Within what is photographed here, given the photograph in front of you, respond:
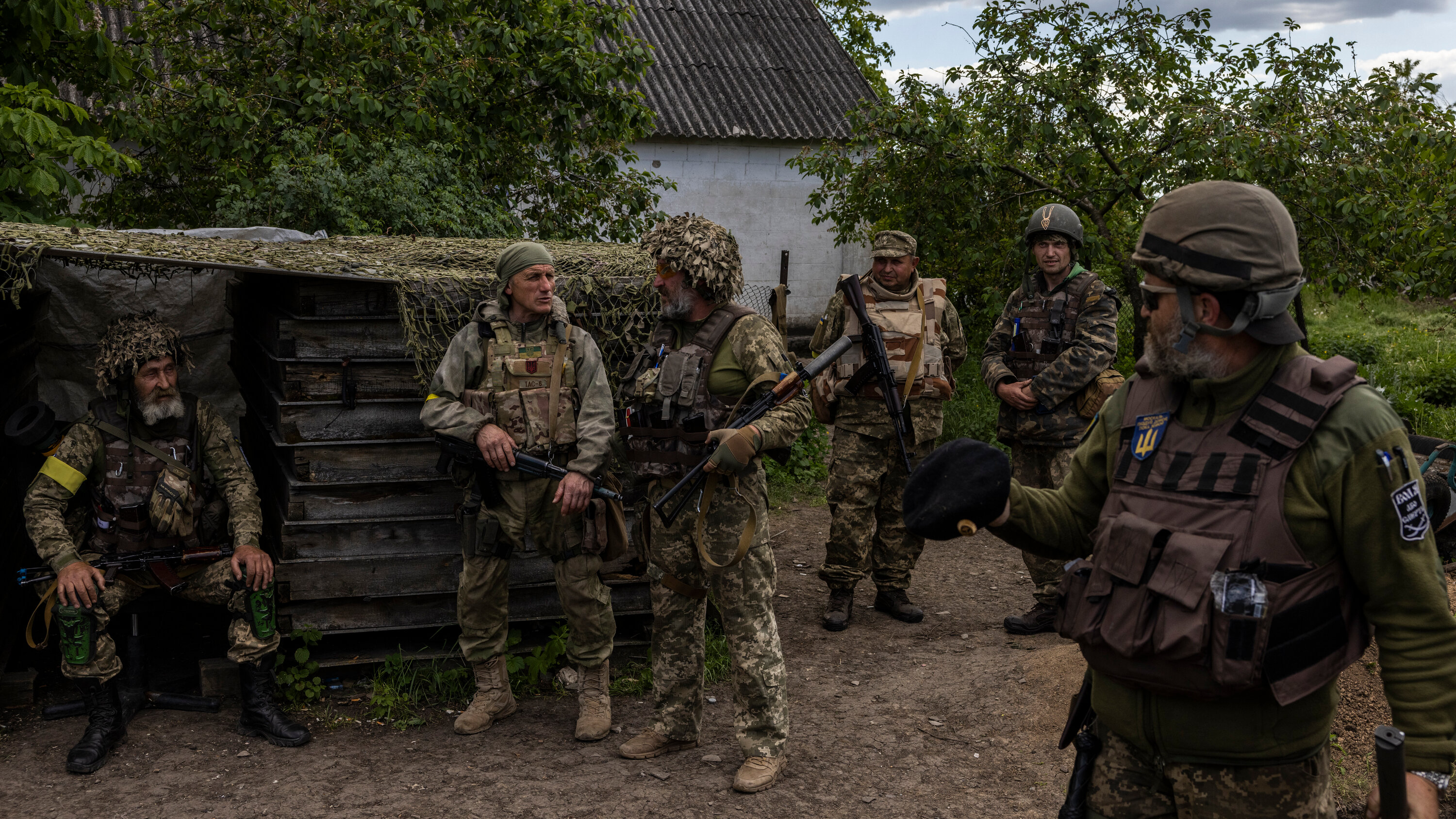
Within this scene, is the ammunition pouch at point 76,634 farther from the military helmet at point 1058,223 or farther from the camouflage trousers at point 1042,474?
the military helmet at point 1058,223

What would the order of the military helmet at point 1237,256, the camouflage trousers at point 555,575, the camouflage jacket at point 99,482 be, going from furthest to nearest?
1. the camouflage trousers at point 555,575
2. the camouflage jacket at point 99,482
3. the military helmet at point 1237,256

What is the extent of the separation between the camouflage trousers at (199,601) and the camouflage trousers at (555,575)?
0.93 metres

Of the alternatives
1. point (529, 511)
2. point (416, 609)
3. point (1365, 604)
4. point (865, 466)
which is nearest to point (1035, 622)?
point (865, 466)

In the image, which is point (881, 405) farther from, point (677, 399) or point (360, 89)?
point (360, 89)

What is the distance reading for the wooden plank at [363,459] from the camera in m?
5.06

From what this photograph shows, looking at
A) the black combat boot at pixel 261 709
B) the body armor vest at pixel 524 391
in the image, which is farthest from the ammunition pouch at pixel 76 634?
the body armor vest at pixel 524 391

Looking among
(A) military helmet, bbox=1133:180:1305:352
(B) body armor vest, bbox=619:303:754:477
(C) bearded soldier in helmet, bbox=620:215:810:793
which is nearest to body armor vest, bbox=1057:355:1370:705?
(A) military helmet, bbox=1133:180:1305:352

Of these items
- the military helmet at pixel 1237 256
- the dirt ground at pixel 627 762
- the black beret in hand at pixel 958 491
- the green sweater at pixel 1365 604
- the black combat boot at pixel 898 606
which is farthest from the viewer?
the black combat boot at pixel 898 606

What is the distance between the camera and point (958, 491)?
7.86 ft

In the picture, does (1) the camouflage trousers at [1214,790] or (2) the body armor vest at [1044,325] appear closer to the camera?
(1) the camouflage trousers at [1214,790]

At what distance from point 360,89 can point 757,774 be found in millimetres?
6205

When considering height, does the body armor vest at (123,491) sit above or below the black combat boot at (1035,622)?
above

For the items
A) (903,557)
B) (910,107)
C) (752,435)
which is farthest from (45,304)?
(910,107)

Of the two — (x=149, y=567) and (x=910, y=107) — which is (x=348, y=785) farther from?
(x=910, y=107)
